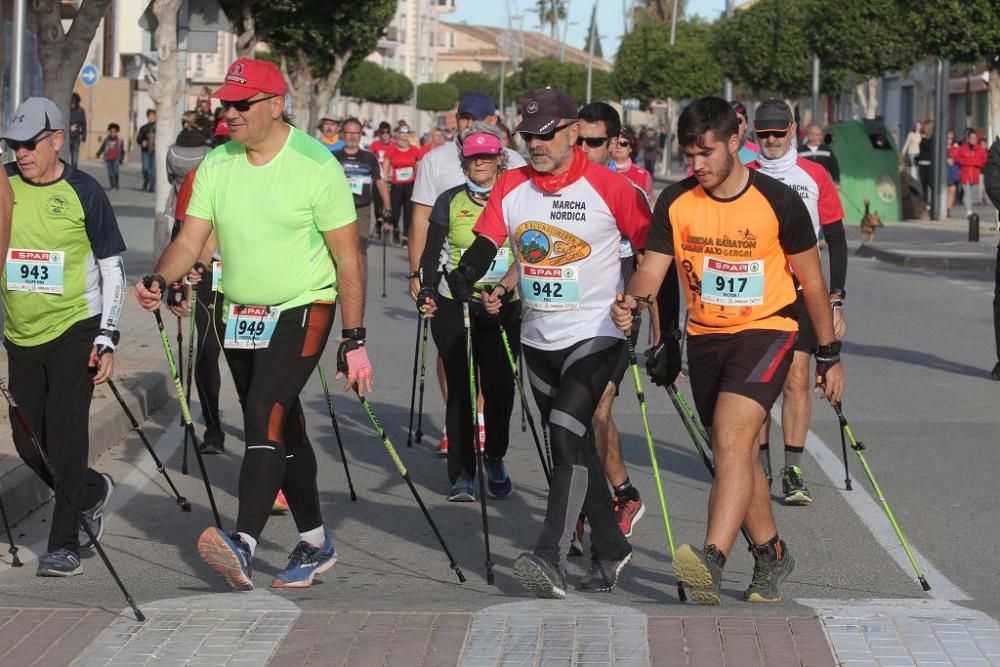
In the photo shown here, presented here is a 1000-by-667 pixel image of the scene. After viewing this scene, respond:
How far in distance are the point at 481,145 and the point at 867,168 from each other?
26.0 meters

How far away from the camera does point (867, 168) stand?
33.8 m

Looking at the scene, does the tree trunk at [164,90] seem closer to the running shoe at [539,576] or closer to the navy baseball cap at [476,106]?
the navy baseball cap at [476,106]

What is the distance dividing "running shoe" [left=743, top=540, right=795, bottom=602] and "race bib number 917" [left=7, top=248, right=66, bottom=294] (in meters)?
2.90

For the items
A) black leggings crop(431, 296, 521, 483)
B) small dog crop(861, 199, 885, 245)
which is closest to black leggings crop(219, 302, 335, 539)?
black leggings crop(431, 296, 521, 483)

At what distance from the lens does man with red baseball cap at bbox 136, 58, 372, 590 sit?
6.68 metres

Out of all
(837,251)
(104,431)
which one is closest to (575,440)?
(837,251)

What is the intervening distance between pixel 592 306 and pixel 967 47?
25180 mm

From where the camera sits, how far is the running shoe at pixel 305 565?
6840 millimetres

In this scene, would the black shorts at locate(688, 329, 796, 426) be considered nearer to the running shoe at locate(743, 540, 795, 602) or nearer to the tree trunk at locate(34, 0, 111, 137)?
the running shoe at locate(743, 540, 795, 602)

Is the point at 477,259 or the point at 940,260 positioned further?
the point at 940,260

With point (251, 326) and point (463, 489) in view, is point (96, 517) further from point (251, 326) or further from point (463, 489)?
point (463, 489)

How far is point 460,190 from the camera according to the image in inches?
358

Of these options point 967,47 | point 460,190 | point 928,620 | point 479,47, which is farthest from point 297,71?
point 479,47

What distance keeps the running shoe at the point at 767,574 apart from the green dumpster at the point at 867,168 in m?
27.2
